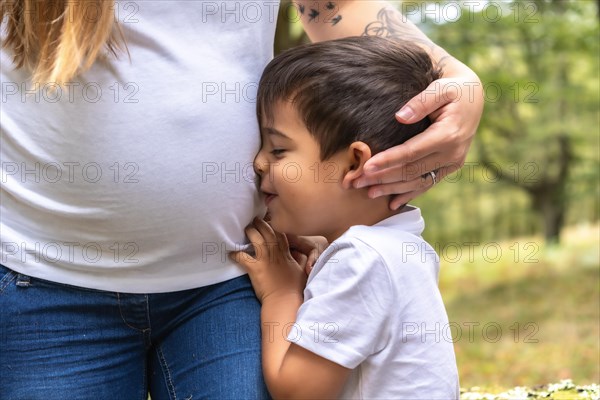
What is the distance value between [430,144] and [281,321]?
491 mm

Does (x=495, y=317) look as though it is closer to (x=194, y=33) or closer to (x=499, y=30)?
(x=499, y=30)

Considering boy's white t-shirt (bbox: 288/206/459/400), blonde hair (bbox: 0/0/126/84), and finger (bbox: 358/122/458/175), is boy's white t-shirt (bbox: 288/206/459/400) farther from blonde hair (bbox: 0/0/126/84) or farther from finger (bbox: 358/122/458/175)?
blonde hair (bbox: 0/0/126/84)

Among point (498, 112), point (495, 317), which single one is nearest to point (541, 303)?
point (495, 317)

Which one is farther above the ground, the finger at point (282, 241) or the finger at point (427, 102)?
the finger at point (427, 102)

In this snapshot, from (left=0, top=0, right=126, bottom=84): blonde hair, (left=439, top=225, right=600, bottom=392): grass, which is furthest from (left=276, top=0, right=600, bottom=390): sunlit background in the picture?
(left=0, top=0, right=126, bottom=84): blonde hair

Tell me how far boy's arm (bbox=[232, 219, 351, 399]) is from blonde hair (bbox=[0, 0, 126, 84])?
1.69 feet

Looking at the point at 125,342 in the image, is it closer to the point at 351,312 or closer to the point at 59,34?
the point at 351,312

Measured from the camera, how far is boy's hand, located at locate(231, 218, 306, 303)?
5.09 ft

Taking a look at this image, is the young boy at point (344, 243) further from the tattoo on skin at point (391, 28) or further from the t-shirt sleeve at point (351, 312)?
the tattoo on skin at point (391, 28)

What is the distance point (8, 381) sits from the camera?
145cm

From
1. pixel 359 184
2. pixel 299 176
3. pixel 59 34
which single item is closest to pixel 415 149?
pixel 359 184

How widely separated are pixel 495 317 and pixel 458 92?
18.2ft

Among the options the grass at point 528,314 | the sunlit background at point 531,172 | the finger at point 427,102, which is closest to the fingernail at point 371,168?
the finger at point 427,102

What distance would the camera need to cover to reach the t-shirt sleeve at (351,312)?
133 cm
